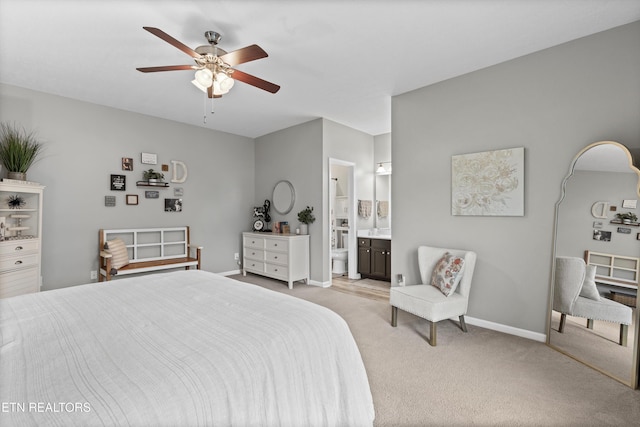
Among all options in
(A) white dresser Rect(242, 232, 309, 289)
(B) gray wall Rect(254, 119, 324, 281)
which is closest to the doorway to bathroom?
(B) gray wall Rect(254, 119, 324, 281)

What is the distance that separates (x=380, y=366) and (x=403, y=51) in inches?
111

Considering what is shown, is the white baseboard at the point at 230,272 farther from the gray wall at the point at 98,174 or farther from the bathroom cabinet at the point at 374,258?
the bathroom cabinet at the point at 374,258

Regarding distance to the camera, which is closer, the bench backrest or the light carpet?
the light carpet

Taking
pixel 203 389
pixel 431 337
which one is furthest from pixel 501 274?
pixel 203 389

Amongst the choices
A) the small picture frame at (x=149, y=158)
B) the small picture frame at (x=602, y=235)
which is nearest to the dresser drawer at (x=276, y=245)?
the small picture frame at (x=149, y=158)

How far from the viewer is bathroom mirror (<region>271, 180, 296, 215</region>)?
509 centimetres

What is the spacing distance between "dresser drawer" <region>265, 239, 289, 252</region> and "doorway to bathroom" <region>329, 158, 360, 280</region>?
0.75 m

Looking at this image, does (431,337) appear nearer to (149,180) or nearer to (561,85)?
(561,85)

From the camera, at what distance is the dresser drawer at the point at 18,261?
2.87m

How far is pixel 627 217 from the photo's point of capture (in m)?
2.12

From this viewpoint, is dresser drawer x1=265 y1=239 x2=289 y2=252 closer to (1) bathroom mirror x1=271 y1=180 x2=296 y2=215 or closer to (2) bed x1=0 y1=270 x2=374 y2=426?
(1) bathroom mirror x1=271 y1=180 x2=296 y2=215

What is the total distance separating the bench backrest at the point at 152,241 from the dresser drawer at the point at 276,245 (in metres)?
1.34

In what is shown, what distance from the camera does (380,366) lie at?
7.44 feet

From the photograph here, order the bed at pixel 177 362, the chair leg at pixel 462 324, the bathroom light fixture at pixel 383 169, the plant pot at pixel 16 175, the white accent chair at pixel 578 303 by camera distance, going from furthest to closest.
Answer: the bathroom light fixture at pixel 383 169
the plant pot at pixel 16 175
the chair leg at pixel 462 324
the white accent chair at pixel 578 303
the bed at pixel 177 362
